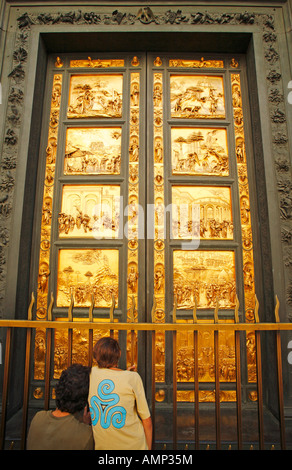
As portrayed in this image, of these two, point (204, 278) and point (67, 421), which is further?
point (204, 278)

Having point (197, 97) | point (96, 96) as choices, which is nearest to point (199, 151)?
point (197, 97)

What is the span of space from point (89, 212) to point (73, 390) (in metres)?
3.39

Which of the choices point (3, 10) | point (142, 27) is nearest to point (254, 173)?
point (142, 27)

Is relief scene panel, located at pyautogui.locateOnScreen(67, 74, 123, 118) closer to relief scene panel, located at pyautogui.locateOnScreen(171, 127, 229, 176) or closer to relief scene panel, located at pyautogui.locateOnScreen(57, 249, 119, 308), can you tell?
relief scene panel, located at pyautogui.locateOnScreen(171, 127, 229, 176)

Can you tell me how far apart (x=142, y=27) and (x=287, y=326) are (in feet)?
17.5

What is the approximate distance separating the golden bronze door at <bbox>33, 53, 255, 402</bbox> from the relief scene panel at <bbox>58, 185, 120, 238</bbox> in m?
0.02

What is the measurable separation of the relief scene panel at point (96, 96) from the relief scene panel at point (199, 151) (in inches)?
46.9

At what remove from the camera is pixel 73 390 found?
217 cm

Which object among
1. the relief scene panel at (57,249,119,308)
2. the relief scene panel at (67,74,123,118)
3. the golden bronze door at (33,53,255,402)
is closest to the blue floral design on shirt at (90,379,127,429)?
the golden bronze door at (33,53,255,402)

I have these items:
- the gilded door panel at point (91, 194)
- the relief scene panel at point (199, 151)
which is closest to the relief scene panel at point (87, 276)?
the gilded door panel at point (91, 194)

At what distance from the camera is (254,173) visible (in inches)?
208

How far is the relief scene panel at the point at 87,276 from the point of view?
16.1ft

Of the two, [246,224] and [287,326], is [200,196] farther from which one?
[287,326]

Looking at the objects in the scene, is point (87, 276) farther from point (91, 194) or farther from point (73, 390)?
point (73, 390)
